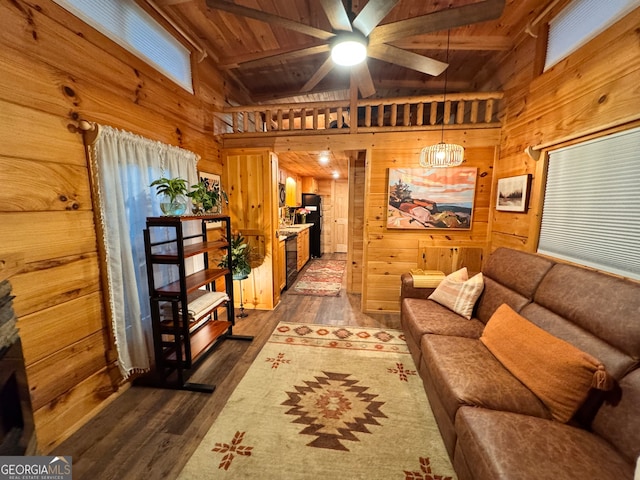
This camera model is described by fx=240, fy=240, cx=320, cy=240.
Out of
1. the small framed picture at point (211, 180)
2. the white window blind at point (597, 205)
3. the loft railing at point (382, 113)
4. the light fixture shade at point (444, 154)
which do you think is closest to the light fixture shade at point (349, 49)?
the light fixture shade at point (444, 154)

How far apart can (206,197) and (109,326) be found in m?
1.17

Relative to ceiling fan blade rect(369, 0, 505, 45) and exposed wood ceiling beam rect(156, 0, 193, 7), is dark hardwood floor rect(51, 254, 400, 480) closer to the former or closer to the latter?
ceiling fan blade rect(369, 0, 505, 45)

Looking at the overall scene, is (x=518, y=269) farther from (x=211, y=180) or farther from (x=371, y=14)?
(x=211, y=180)

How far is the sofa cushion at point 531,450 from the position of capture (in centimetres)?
89

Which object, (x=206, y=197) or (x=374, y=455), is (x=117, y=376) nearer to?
(x=206, y=197)

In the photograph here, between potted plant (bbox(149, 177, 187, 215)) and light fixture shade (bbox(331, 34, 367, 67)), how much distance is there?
4.64ft

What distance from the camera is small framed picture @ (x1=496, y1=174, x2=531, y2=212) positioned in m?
2.27

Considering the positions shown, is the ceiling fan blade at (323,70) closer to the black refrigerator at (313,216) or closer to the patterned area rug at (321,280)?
the patterned area rug at (321,280)

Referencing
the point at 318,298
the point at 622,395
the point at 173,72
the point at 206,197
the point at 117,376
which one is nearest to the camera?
the point at 622,395

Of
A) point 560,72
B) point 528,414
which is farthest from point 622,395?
point 560,72

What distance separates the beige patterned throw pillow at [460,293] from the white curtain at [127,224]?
→ 103 inches

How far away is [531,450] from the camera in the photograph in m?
0.96

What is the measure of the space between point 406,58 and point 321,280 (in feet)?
12.0

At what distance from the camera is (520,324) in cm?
154
